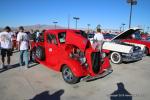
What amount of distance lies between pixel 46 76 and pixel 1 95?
6.87 ft

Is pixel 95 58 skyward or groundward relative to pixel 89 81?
skyward

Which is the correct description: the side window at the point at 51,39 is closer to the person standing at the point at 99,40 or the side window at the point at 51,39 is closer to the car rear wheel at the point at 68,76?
the car rear wheel at the point at 68,76

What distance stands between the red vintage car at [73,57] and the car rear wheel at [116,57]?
2.68 m

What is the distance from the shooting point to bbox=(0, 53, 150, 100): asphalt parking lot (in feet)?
16.3

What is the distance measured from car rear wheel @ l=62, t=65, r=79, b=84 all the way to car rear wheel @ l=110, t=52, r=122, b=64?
4076 mm

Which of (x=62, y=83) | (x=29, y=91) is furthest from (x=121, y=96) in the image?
(x=29, y=91)

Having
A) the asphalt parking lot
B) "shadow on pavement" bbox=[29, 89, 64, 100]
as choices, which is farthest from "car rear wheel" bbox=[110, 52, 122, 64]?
"shadow on pavement" bbox=[29, 89, 64, 100]

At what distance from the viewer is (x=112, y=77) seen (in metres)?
6.84

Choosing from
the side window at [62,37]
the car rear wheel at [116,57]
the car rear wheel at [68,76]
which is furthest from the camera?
the car rear wheel at [116,57]

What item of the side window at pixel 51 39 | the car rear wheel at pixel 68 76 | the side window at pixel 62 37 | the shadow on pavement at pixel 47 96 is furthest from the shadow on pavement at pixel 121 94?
the side window at pixel 51 39

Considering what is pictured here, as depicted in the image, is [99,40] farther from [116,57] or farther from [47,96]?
[47,96]

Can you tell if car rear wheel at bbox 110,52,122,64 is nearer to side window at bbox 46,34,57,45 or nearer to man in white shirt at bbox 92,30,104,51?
man in white shirt at bbox 92,30,104,51

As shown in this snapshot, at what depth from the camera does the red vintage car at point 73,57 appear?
582 centimetres

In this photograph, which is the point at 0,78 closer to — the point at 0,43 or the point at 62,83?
the point at 0,43
